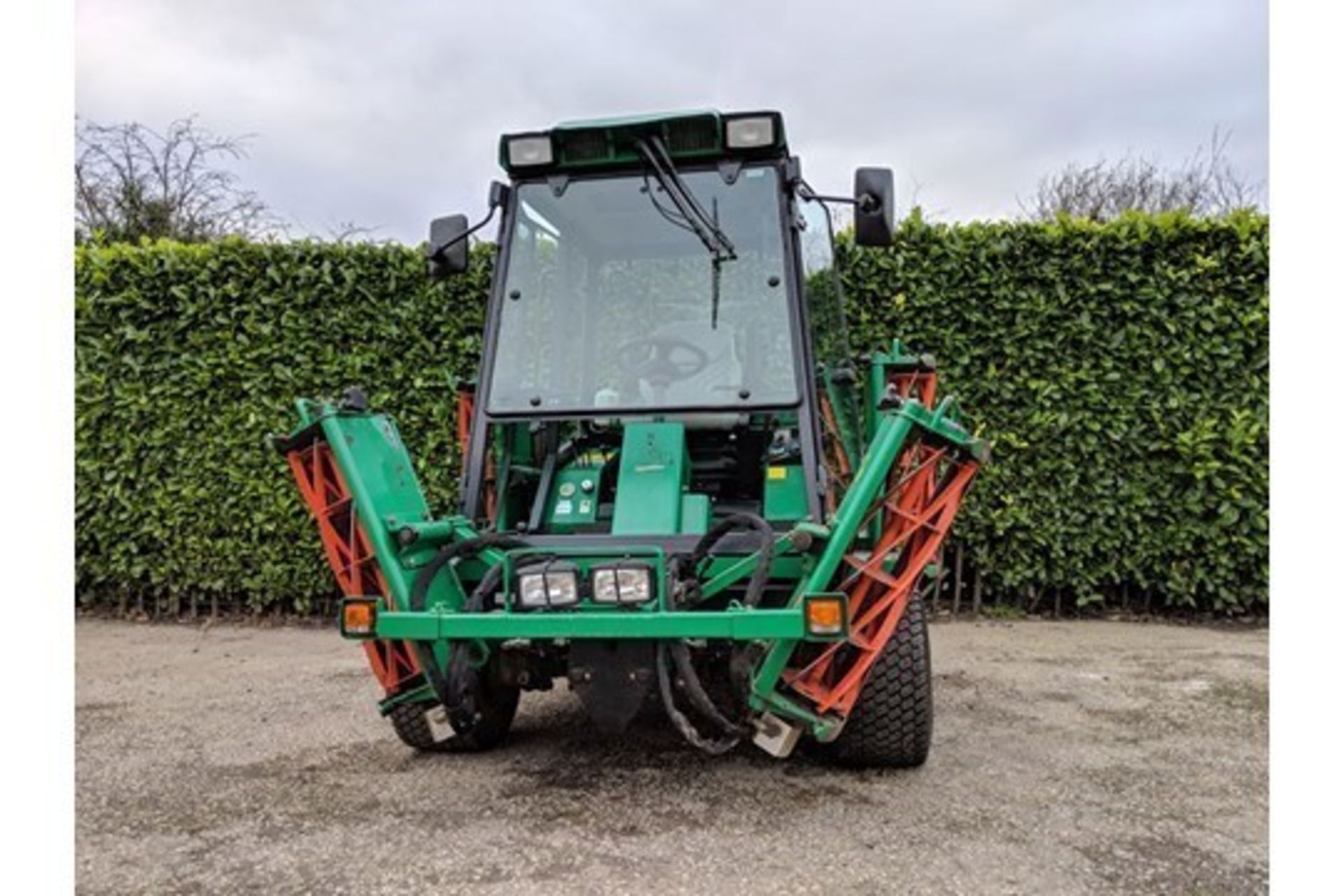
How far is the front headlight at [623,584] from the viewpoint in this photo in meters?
3.10

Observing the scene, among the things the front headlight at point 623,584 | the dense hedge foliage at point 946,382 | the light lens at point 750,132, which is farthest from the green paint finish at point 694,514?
the dense hedge foliage at point 946,382

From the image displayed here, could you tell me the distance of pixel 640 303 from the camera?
13.4ft

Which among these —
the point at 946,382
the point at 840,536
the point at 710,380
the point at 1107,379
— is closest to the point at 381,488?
the point at 710,380

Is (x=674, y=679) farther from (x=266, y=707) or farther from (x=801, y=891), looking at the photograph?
(x=266, y=707)

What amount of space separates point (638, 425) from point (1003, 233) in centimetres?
394

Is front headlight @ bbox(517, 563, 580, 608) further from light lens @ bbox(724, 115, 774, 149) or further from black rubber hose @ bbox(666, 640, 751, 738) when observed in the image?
light lens @ bbox(724, 115, 774, 149)

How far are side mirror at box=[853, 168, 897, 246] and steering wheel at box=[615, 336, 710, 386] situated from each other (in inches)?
28.5

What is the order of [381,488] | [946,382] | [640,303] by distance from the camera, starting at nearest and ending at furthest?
[381,488] < [640,303] < [946,382]

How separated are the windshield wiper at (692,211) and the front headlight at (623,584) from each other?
44.3 inches

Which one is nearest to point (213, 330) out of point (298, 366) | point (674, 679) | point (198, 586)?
point (298, 366)

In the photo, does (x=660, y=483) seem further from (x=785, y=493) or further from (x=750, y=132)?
(x=750, y=132)

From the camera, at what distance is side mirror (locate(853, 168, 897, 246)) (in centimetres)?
360

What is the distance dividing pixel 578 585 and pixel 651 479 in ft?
2.22

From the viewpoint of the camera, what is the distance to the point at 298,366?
277 inches
